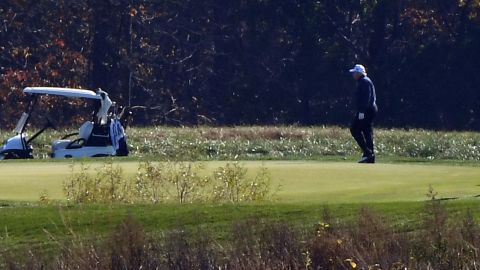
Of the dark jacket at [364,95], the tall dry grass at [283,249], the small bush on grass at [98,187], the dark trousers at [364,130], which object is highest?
the dark jacket at [364,95]

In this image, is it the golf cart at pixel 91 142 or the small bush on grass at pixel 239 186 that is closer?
the small bush on grass at pixel 239 186

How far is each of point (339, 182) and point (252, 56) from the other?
102ft

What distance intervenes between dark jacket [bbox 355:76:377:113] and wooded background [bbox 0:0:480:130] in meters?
24.4

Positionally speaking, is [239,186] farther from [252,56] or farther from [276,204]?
[252,56]

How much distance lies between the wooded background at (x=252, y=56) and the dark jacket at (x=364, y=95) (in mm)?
24387

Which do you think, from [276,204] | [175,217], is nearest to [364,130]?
[276,204]

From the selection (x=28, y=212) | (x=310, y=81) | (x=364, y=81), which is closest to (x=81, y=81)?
(x=310, y=81)

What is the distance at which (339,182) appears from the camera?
1555cm

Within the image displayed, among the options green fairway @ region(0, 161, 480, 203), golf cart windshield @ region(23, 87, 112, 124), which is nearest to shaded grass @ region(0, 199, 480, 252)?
green fairway @ region(0, 161, 480, 203)

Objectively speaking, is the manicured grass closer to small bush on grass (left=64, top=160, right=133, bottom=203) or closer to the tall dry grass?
small bush on grass (left=64, top=160, right=133, bottom=203)

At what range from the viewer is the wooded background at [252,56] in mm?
44562

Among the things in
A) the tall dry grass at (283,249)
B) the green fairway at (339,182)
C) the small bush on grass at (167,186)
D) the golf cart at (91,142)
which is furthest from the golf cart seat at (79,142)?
the tall dry grass at (283,249)

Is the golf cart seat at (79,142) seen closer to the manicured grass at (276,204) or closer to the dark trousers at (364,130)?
the dark trousers at (364,130)

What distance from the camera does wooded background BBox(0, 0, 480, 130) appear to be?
44.6m
